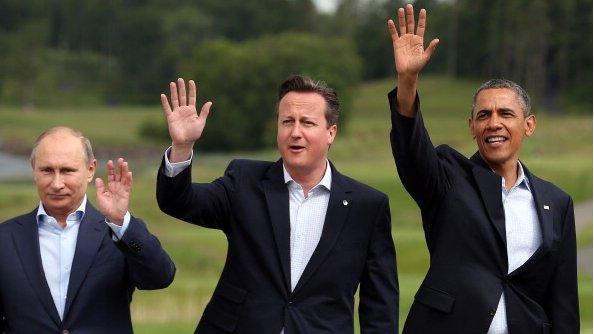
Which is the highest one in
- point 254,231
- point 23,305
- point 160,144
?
point 160,144

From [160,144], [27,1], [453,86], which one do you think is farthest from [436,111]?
[27,1]

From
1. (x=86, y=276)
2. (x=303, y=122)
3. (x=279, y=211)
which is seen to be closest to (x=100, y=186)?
(x=86, y=276)

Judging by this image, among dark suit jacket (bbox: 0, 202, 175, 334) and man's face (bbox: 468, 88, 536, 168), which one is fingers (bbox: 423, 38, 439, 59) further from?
dark suit jacket (bbox: 0, 202, 175, 334)

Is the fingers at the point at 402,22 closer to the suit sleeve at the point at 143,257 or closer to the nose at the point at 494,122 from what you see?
the nose at the point at 494,122

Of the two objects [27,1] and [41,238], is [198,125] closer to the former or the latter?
[41,238]

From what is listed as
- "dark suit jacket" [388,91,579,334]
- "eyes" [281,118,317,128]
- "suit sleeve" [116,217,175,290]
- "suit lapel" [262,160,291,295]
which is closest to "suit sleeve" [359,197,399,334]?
"dark suit jacket" [388,91,579,334]

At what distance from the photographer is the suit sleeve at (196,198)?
506cm

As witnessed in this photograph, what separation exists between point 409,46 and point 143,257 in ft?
4.48

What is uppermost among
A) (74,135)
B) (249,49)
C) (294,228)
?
(249,49)

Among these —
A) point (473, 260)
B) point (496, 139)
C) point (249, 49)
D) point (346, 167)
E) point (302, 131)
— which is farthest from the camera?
point (249, 49)

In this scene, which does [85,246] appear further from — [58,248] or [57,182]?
[57,182]

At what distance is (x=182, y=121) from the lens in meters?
5.11

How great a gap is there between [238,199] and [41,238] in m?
0.83

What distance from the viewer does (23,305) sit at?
5090mm
